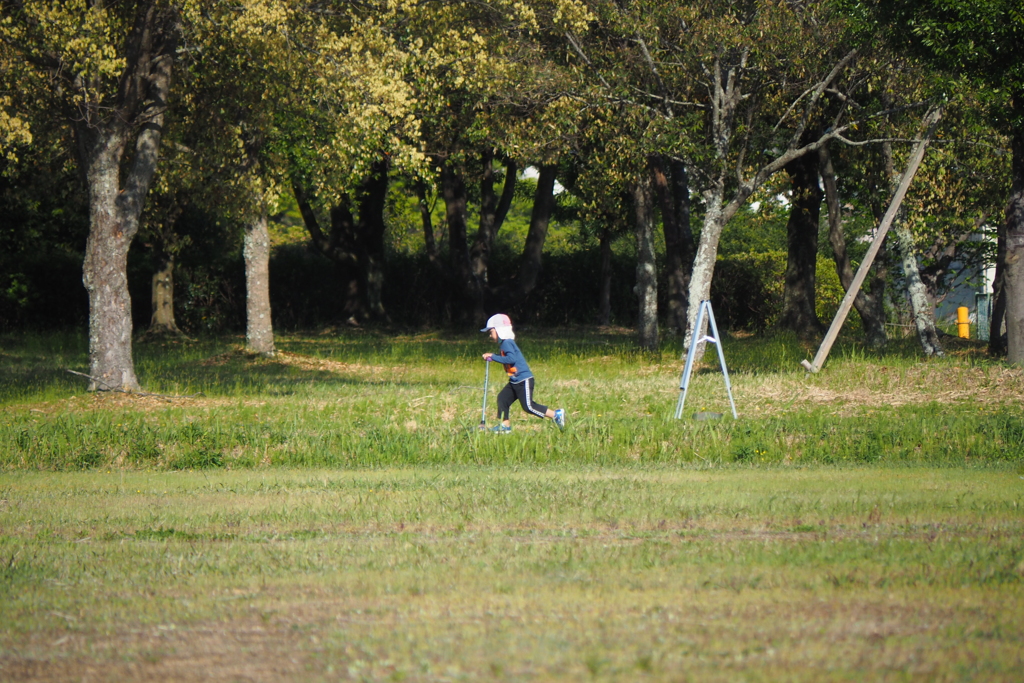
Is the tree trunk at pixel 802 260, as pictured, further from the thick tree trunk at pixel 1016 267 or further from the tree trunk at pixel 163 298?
the tree trunk at pixel 163 298

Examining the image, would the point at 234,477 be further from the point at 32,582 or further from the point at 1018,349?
the point at 1018,349

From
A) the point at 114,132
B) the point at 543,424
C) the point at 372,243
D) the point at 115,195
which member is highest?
the point at 114,132

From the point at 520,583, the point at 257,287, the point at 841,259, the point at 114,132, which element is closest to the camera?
the point at 520,583

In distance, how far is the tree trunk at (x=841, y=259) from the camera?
24.8m

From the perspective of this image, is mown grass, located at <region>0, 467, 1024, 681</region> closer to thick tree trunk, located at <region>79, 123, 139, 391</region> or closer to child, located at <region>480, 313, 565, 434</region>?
child, located at <region>480, 313, 565, 434</region>

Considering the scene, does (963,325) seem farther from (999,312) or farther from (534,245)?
(999,312)

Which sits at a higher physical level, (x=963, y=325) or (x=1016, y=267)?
(x=1016, y=267)

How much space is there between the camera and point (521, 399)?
43.6 feet

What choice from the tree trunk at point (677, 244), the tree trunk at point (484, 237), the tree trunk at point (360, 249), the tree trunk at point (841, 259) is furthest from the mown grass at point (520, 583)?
the tree trunk at point (360, 249)

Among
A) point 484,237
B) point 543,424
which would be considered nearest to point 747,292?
point 484,237

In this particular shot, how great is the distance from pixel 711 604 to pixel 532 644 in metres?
1.14

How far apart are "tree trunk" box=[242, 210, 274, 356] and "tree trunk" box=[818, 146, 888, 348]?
12629 mm

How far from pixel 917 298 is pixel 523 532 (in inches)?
651

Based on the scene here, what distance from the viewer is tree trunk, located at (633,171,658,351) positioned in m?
25.4
